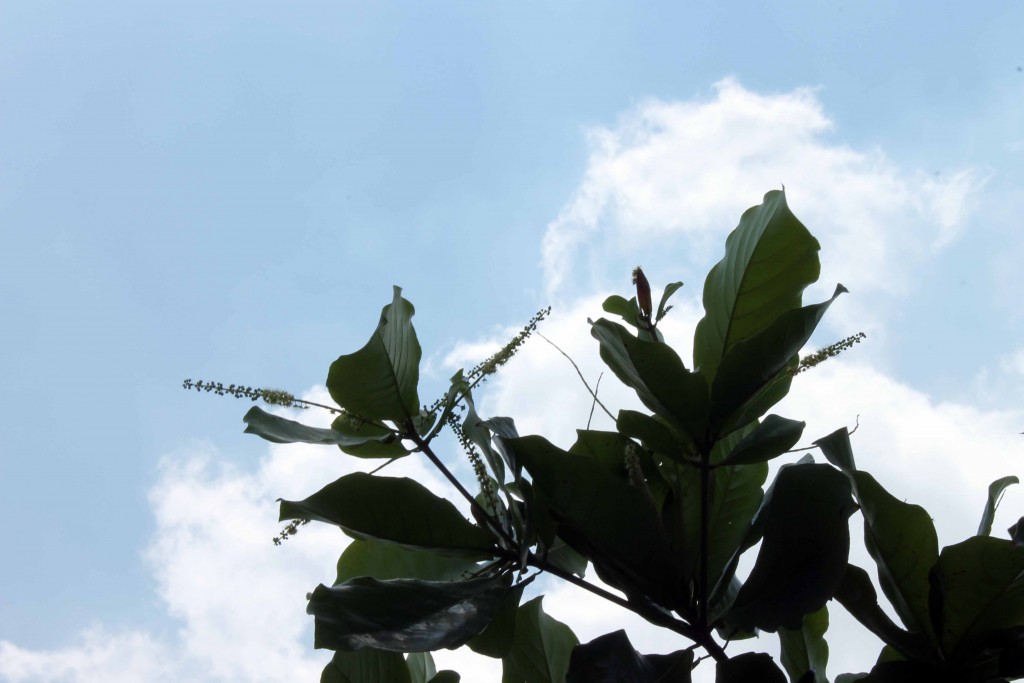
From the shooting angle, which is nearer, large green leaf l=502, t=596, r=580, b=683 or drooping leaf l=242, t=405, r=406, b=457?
drooping leaf l=242, t=405, r=406, b=457

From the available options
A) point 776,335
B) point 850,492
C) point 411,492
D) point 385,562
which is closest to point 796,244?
point 776,335

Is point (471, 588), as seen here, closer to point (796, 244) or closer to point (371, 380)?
point (371, 380)

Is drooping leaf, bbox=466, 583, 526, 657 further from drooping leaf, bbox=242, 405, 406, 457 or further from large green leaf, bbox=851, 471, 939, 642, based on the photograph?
large green leaf, bbox=851, 471, 939, 642

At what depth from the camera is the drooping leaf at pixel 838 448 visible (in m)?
1.56

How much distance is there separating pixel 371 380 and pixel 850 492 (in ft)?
2.78

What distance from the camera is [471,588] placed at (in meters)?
1.48

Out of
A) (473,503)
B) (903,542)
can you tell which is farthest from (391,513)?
(903,542)

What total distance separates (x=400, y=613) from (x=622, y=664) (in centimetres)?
36

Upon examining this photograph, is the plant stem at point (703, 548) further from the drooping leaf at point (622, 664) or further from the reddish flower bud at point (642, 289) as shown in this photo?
the reddish flower bud at point (642, 289)

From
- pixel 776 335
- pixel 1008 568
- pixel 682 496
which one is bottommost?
pixel 1008 568

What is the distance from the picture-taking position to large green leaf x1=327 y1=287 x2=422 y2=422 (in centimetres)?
161

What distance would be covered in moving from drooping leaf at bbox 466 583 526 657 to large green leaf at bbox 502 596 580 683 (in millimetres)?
187

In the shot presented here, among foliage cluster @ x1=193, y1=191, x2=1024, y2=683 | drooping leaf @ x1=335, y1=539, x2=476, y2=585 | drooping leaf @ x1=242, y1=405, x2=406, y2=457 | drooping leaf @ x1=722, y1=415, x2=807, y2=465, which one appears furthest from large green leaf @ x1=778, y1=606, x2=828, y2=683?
drooping leaf @ x1=242, y1=405, x2=406, y2=457

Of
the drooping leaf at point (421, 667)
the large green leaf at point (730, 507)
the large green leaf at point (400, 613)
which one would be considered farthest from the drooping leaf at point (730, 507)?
the drooping leaf at point (421, 667)
